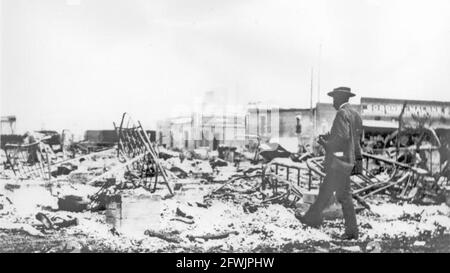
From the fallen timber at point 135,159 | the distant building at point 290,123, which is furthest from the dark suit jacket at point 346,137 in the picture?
the fallen timber at point 135,159

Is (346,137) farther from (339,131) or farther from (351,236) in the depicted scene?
(351,236)

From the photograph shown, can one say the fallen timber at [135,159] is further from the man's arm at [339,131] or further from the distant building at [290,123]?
the man's arm at [339,131]

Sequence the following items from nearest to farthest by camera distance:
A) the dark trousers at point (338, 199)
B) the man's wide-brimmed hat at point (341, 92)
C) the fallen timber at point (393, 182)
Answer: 1. the dark trousers at point (338, 199)
2. the man's wide-brimmed hat at point (341, 92)
3. the fallen timber at point (393, 182)

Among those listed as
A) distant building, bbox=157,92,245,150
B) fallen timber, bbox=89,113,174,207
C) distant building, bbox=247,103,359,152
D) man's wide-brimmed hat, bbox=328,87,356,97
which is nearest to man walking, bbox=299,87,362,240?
man's wide-brimmed hat, bbox=328,87,356,97

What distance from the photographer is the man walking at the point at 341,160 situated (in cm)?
482

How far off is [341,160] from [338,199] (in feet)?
1.41

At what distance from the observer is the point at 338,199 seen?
4828 millimetres

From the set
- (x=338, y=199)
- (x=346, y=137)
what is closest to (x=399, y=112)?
(x=346, y=137)

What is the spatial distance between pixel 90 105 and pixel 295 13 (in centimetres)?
249

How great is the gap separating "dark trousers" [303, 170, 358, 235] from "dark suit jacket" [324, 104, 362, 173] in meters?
0.16

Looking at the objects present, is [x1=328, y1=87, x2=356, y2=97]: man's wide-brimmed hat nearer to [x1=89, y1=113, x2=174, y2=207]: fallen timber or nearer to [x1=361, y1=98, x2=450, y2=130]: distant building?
[x1=361, y1=98, x2=450, y2=130]: distant building

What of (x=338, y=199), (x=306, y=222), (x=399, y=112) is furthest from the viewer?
Answer: (x=399, y=112)
